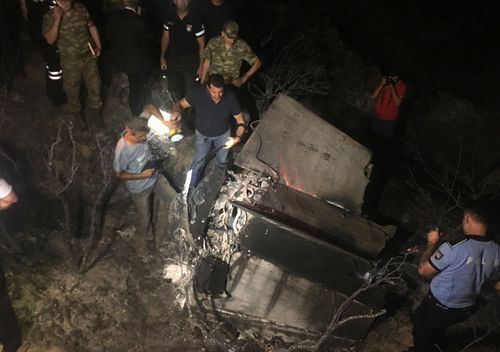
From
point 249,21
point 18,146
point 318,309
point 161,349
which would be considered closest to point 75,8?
point 18,146

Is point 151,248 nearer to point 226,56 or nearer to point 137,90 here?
point 137,90

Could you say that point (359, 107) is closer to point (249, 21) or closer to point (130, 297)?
point (249, 21)

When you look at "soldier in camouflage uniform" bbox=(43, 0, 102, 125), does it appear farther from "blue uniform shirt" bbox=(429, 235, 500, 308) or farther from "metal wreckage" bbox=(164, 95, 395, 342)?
"blue uniform shirt" bbox=(429, 235, 500, 308)

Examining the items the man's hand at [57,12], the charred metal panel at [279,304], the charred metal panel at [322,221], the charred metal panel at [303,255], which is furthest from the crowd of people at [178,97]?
the charred metal panel at [279,304]

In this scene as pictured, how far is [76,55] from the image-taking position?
4887 millimetres

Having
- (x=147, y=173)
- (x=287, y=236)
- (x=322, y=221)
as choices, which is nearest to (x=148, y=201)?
(x=147, y=173)

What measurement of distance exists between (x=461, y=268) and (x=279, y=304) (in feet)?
5.67

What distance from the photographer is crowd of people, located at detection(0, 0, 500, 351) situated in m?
3.72

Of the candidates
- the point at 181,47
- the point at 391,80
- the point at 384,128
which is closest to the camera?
the point at 181,47

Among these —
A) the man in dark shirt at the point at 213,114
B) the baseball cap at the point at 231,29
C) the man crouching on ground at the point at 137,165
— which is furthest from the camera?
the baseball cap at the point at 231,29

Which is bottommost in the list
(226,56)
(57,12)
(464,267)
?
(464,267)

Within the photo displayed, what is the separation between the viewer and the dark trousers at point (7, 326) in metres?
3.38

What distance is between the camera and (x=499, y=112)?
9.48 metres

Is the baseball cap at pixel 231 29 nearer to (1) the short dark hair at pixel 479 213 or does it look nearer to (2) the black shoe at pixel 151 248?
(2) the black shoe at pixel 151 248
